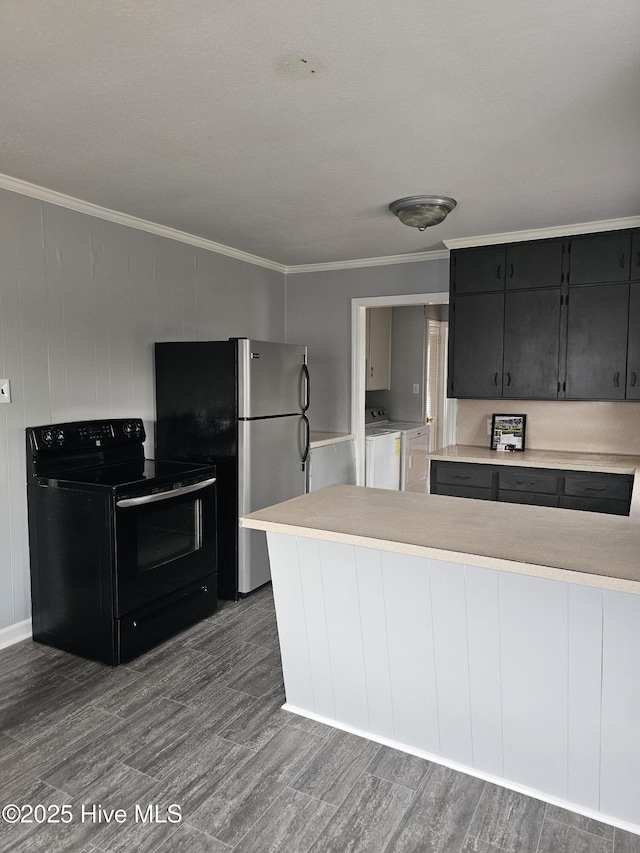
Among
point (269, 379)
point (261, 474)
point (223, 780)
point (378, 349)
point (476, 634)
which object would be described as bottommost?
point (223, 780)

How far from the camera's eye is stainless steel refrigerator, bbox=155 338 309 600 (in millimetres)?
3566

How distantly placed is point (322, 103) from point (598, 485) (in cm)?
280

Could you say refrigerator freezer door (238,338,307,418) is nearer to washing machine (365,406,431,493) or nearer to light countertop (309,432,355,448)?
light countertop (309,432,355,448)

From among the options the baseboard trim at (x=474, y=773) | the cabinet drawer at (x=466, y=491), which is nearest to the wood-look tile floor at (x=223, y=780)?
the baseboard trim at (x=474, y=773)

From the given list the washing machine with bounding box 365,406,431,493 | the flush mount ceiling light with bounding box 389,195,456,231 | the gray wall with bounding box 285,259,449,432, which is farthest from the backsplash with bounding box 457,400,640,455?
the flush mount ceiling light with bounding box 389,195,456,231

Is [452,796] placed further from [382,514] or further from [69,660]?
[69,660]

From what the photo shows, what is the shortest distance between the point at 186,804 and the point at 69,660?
1.27m

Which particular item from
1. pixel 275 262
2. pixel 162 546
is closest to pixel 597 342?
pixel 275 262

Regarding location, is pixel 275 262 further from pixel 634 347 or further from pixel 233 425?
pixel 634 347

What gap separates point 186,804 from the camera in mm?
1920

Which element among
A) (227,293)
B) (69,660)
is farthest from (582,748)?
(227,293)

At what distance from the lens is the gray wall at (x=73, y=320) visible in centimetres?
297

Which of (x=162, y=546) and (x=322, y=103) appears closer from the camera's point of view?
(x=322, y=103)

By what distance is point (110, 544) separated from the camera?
277cm
